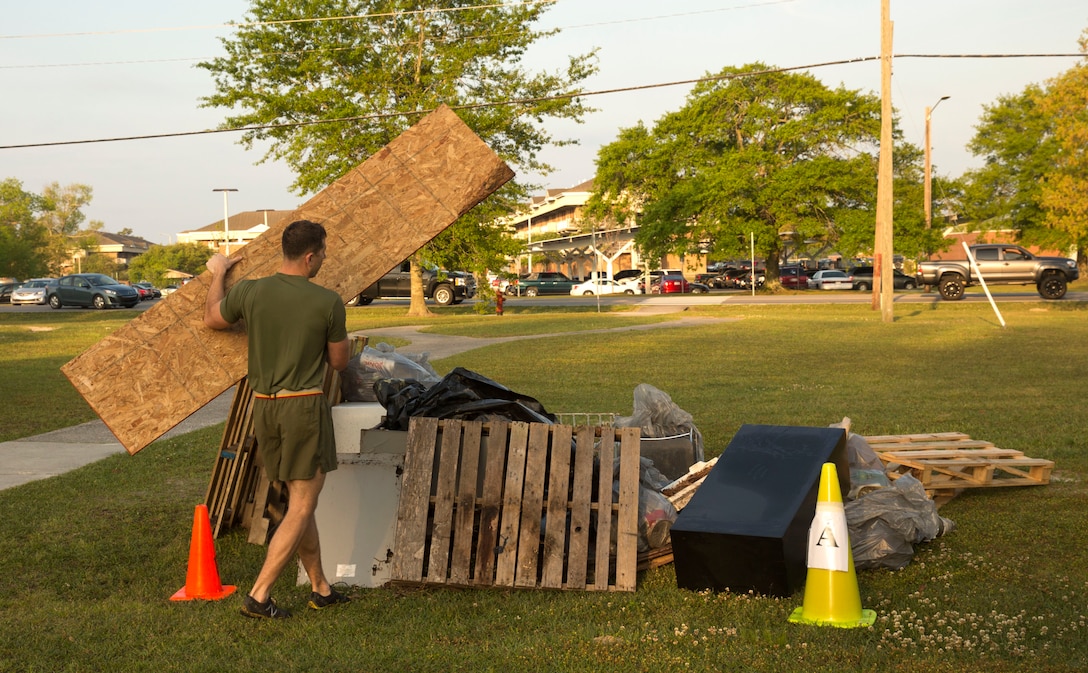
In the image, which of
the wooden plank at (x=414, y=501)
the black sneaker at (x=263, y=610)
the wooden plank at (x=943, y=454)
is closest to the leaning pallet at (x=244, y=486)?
the wooden plank at (x=414, y=501)

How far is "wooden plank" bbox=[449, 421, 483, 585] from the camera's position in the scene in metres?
5.48

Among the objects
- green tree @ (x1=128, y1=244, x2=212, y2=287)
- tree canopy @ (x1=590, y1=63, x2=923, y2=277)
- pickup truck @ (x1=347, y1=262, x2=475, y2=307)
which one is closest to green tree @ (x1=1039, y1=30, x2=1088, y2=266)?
tree canopy @ (x1=590, y1=63, x2=923, y2=277)

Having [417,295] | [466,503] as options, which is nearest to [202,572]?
[466,503]

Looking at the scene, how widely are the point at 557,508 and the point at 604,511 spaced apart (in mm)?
253

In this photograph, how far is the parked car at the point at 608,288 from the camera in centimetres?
5803

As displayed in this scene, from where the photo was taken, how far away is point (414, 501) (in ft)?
18.5

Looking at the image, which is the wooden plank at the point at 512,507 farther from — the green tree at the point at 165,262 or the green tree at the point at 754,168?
the green tree at the point at 165,262

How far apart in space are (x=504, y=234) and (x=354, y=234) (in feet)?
98.9

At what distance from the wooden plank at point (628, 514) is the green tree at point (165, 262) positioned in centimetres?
11763

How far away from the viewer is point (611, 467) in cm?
567

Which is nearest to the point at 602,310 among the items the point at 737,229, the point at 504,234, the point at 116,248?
the point at 504,234

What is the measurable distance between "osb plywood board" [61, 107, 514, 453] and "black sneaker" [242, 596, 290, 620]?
4.07 ft

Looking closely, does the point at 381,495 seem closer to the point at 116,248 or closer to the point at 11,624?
the point at 11,624

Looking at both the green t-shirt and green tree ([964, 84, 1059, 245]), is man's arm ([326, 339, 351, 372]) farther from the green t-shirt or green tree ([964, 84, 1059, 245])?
green tree ([964, 84, 1059, 245])
